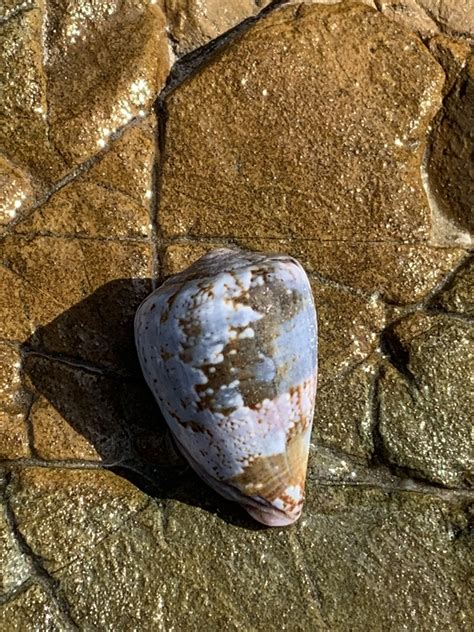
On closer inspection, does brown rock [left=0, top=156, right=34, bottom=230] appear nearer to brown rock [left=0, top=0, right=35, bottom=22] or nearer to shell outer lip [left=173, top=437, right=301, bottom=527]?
brown rock [left=0, top=0, right=35, bottom=22]

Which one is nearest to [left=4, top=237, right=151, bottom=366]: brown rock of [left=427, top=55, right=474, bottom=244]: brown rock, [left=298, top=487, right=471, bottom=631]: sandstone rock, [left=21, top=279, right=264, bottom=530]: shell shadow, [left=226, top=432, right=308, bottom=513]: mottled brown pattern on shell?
[left=21, top=279, right=264, bottom=530]: shell shadow

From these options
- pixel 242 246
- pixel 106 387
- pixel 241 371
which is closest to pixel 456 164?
pixel 242 246

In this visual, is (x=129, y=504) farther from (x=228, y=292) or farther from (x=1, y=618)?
(x=228, y=292)

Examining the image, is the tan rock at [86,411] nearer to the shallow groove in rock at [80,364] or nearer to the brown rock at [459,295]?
the shallow groove in rock at [80,364]

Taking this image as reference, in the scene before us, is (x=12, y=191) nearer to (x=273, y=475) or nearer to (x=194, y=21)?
(x=194, y=21)

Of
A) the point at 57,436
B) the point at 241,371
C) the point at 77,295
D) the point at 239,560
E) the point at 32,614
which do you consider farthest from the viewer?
the point at 77,295

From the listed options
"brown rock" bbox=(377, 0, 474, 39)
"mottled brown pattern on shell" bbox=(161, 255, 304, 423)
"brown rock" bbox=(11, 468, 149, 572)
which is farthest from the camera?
"brown rock" bbox=(377, 0, 474, 39)

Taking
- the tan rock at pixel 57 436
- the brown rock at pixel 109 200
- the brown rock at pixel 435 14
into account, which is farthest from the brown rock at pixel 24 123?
the brown rock at pixel 435 14

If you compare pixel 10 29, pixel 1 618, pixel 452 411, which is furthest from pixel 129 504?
pixel 10 29
